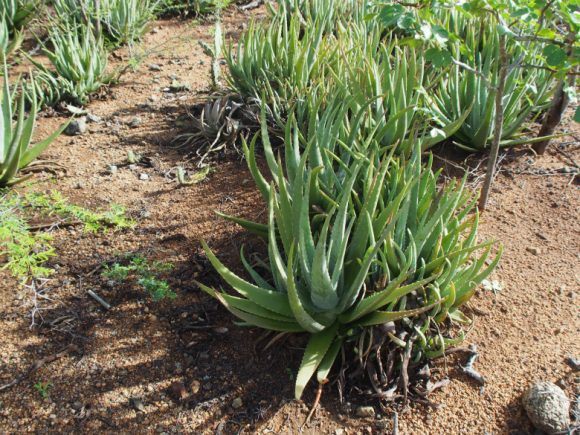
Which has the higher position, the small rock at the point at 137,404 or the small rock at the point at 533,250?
the small rock at the point at 533,250

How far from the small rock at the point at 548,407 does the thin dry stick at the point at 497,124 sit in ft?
3.70

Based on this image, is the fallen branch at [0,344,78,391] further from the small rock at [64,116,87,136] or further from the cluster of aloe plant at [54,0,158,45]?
the cluster of aloe plant at [54,0,158,45]

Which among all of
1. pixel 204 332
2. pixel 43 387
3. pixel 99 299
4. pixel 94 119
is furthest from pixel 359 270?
pixel 94 119

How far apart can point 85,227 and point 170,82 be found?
6.37 ft

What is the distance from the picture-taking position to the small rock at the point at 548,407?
2.03 meters

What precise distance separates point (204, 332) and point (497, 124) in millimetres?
1730

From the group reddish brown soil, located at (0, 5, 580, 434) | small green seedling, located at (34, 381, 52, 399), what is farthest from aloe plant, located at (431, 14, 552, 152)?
small green seedling, located at (34, 381, 52, 399)

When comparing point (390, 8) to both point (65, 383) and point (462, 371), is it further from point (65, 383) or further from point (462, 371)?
point (65, 383)

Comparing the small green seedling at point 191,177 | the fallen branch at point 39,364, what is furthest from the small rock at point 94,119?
the fallen branch at point 39,364

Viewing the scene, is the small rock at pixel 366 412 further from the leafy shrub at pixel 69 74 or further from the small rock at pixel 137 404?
the leafy shrub at pixel 69 74

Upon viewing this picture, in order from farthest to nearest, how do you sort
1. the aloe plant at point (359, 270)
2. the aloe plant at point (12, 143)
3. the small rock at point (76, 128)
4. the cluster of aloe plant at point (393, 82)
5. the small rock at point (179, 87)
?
the small rock at point (179, 87)
the small rock at point (76, 128)
the cluster of aloe plant at point (393, 82)
the aloe plant at point (12, 143)
the aloe plant at point (359, 270)

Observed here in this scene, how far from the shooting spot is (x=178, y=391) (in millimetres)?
2184

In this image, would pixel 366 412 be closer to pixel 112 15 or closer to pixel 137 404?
pixel 137 404

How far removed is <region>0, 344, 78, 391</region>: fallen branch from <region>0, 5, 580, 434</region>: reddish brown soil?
0.02 meters
